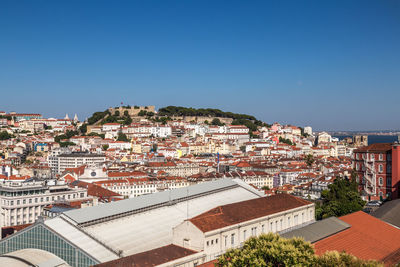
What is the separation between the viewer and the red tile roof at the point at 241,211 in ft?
85.2

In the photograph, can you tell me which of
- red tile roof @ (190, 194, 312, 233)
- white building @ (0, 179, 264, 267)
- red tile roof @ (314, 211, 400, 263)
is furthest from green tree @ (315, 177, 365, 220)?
white building @ (0, 179, 264, 267)

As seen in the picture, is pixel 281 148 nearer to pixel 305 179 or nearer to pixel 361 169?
pixel 305 179

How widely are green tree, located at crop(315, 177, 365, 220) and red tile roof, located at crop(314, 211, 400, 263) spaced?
28.4 ft

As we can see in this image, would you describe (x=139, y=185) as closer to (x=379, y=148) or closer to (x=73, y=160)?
(x=73, y=160)

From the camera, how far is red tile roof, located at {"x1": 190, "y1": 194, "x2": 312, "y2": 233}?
Result: 85.2 ft

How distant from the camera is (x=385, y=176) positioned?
4441cm

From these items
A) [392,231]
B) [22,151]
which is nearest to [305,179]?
[392,231]

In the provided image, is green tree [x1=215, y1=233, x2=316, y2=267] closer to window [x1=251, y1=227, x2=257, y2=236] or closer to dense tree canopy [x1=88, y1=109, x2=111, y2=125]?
window [x1=251, y1=227, x2=257, y2=236]

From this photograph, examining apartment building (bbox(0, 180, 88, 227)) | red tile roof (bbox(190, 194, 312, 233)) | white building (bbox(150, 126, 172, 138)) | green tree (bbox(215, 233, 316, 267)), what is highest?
white building (bbox(150, 126, 172, 138))

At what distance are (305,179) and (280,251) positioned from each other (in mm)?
52881

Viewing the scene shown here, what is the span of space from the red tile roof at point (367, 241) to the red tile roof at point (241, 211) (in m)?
5.01

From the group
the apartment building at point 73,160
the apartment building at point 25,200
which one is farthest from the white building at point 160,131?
the apartment building at point 25,200

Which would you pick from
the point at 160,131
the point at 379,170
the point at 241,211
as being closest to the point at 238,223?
the point at 241,211

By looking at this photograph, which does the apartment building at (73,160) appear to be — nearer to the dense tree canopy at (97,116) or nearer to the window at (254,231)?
the dense tree canopy at (97,116)
